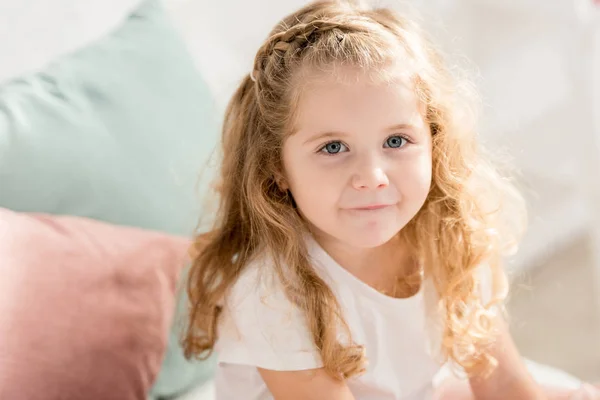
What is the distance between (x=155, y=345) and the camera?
127 cm

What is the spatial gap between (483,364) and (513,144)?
43.8 inches

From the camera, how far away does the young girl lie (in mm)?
1047

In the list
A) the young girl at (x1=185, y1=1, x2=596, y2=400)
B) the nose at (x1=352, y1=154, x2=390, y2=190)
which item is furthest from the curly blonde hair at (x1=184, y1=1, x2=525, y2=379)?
the nose at (x1=352, y1=154, x2=390, y2=190)

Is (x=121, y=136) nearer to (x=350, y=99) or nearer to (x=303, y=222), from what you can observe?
(x=303, y=222)

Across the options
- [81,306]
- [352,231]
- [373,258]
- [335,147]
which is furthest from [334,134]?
[81,306]

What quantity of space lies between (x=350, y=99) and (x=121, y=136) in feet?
1.57

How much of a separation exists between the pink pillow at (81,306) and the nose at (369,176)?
1.31ft

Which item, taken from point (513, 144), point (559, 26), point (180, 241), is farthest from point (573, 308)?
point (180, 241)

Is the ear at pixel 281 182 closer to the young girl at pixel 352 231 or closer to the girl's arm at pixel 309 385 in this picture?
the young girl at pixel 352 231

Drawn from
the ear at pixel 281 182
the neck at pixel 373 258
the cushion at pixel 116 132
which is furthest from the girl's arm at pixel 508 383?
the cushion at pixel 116 132

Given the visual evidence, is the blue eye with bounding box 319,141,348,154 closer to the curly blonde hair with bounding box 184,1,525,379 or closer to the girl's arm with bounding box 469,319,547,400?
the curly blonde hair with bounding box 184,1,525,379

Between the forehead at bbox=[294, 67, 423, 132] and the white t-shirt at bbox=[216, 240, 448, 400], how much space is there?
8.6 inches

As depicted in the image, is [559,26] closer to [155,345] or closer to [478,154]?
[478,154]

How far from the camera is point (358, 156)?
3.44 feet
